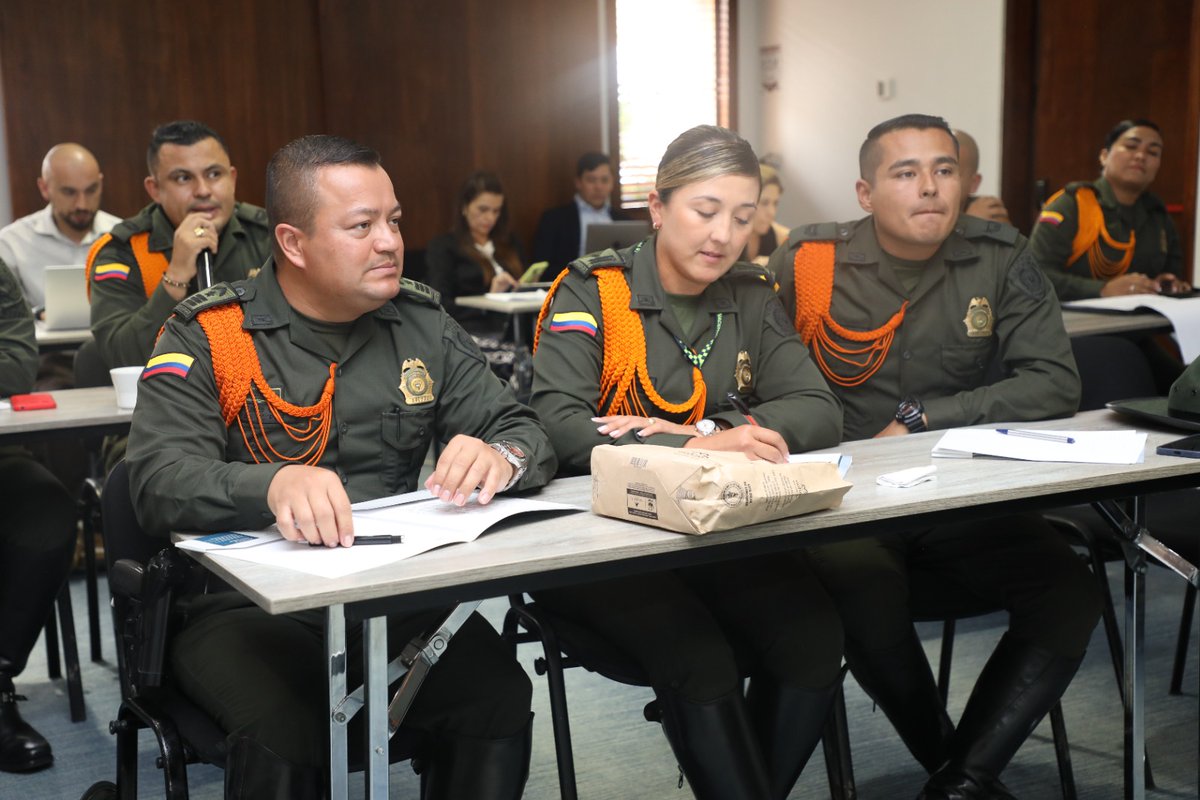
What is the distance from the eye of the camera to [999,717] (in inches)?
83.3

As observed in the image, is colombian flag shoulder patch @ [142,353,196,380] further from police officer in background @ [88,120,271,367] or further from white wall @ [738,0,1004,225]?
white wall @ [738,0,1004,225]

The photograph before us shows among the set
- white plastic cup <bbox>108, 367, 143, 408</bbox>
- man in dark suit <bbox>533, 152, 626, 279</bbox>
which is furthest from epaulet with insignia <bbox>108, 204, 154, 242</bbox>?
man in dark suit <bbox>533, 152, 626, 279</bbox>

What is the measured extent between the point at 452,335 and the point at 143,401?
0.53m

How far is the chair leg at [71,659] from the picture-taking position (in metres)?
2.85

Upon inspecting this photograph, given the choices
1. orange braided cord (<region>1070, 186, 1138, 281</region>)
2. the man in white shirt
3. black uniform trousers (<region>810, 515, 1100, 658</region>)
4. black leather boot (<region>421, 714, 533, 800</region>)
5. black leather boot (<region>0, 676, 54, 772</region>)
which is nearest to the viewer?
black leather boot (<region>421, 714, 533, 800</region>)

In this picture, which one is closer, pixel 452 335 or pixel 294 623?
pixel 294 623

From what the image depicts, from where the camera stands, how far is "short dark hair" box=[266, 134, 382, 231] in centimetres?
195

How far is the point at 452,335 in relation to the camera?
216cm

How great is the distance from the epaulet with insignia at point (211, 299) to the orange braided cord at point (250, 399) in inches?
0.5

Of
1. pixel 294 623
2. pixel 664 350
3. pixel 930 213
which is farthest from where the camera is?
pixel 930 213

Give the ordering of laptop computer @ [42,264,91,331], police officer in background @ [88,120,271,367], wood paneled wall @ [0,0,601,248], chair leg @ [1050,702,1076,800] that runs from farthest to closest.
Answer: wood paneled wall @ [0,0,601,248] → laptop computer @ [42,264,91,331] → police officer in background @ [88,120,271,367] → chair leg @ [1050,702,1076,800]

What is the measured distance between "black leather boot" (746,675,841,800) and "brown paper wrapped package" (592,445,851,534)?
0.38m

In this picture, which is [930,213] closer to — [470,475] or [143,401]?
[470,475]

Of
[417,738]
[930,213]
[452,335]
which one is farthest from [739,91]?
[417,738]
